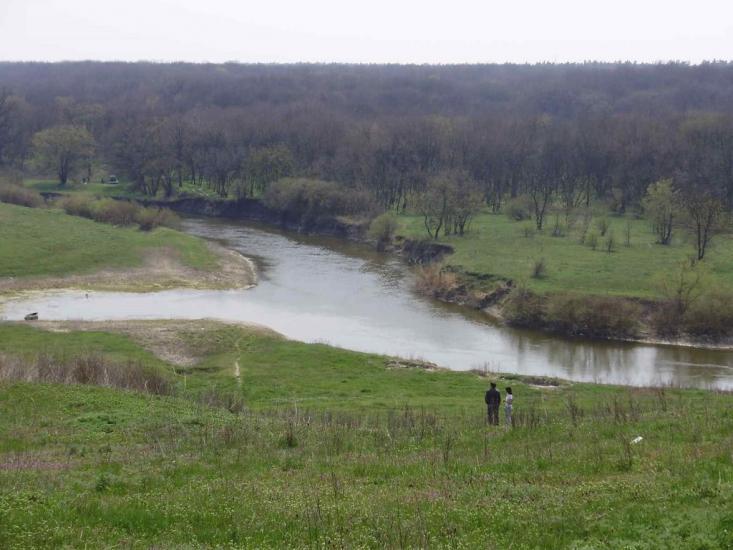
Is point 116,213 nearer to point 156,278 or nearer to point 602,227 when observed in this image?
point 156,278

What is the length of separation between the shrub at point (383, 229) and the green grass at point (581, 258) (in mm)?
1639

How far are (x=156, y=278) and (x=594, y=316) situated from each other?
3725 centimetres

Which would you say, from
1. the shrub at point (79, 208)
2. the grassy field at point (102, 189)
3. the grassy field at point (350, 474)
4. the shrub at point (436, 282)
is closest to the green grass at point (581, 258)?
the shrub at point (436, 282)

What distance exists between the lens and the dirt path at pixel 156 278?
64750 mm

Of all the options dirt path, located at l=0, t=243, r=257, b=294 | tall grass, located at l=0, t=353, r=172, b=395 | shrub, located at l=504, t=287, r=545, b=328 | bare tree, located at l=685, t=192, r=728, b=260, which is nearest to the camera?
tall grass, located at l=0, t=353, r=172, b=395

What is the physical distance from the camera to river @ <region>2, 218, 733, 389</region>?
48.8 meters

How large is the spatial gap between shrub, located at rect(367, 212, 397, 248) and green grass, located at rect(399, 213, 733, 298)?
1639 millimetres

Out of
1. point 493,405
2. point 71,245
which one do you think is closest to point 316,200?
point 71,245

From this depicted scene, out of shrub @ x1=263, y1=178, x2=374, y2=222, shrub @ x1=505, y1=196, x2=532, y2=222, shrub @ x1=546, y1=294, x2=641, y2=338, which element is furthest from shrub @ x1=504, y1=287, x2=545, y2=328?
shrub @ x1=263, y1=178, x2=374, y2=222

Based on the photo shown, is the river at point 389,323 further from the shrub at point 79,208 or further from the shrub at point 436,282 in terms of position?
the shrub at point 79,208

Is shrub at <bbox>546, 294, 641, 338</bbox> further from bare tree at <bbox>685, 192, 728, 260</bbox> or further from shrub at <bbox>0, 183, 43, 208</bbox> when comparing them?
shrub at <bbox>0, 183, 43, 208</bbox>

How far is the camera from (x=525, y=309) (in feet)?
198

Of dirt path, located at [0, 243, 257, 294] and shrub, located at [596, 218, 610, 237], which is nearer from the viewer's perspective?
dirt path, located at [0, 243, 257, 294]

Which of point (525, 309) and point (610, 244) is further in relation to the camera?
point (610, 244)
